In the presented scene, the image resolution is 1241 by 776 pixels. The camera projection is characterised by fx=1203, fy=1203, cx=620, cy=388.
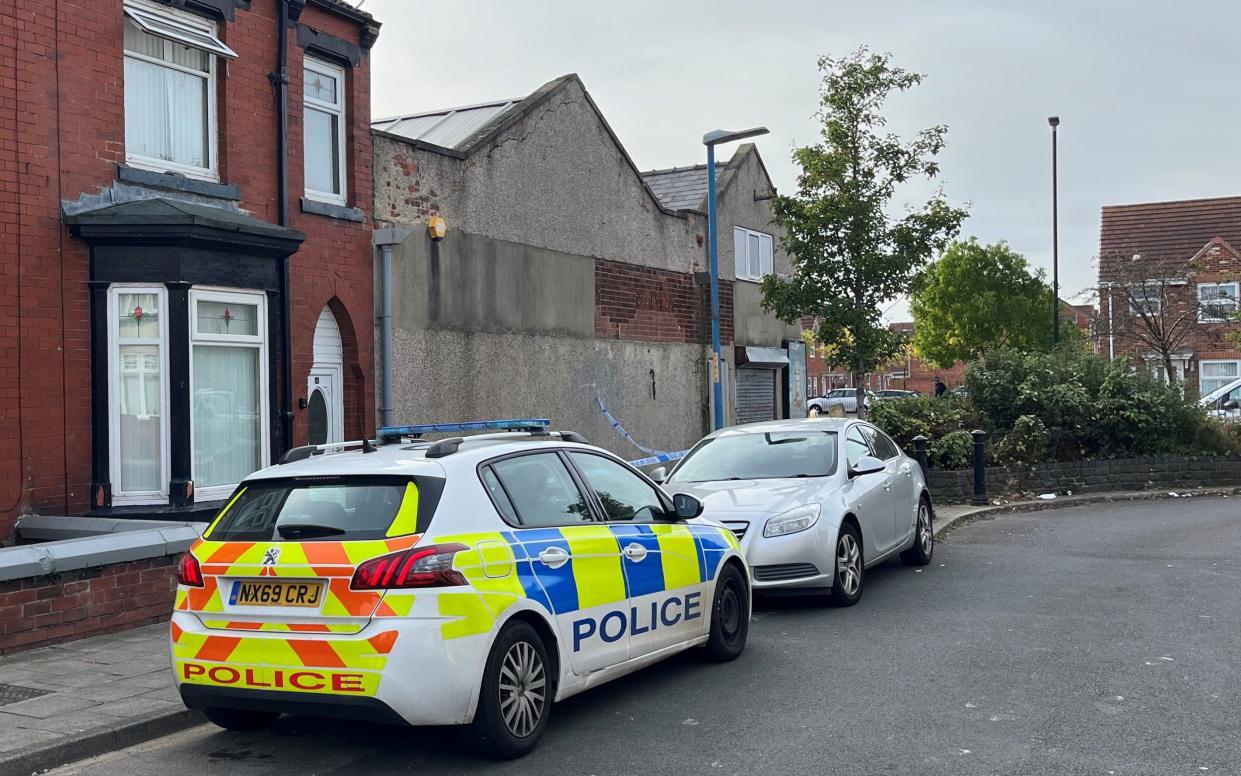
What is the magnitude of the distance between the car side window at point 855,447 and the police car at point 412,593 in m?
4.52

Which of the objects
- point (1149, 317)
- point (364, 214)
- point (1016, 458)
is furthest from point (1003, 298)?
point (364, 214)

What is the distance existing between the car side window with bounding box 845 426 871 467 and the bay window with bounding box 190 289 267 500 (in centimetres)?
616

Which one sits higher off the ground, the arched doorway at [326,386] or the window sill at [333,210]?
the window sill at [333,210]

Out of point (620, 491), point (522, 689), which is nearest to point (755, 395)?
point (620, 491)

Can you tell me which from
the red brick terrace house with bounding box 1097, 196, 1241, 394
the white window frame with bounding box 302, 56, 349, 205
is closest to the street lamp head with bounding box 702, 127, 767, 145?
the white window frame with bounding box 302, 56, 349, 205

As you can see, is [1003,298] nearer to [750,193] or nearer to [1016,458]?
[750,193]

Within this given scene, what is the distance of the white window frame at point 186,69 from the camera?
38.9ft

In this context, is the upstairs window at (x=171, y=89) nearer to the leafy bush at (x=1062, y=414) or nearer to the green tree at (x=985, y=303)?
the leafy bush at (x=1062, y=414)

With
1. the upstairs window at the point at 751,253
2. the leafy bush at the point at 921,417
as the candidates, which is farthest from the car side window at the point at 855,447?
the upstairs window at the point at 751,253

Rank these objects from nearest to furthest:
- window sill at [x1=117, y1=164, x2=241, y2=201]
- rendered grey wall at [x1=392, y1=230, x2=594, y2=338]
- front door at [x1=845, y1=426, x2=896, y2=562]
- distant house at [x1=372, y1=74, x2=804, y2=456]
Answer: front door at [x1=845, y1=426, x2=896, y2=562] → window sill at [x1=117, y1=164, x2=241, y2=201] → rendered grey wall at [x1=392, y1=230, x2=594, y2=338] → distant house at [x1=372, y1=74, x2=804, y2=456]

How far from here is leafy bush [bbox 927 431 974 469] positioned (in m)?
19.3

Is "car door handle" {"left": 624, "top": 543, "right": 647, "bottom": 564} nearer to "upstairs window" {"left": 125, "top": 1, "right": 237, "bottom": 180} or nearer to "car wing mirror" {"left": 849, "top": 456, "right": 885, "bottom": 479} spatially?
"car wing mirror" {"left": 849, "top": 456, "right": 885, "bottom": 479}

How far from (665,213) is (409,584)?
17357 millimetres

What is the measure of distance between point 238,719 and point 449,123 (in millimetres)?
14511
